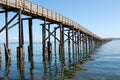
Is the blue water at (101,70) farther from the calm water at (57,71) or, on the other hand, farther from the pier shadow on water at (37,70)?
the pier shadow on water at (37,70)

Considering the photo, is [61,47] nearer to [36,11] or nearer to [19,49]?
[36,11]

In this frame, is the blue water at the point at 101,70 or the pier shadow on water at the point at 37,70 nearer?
the pier shadow on water at the point at 37,70

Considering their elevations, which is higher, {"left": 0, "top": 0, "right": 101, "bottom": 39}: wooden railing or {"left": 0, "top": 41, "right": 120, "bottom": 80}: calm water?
{"left": 0, "top": 0, "right": 101, "bottom": 39}: wooden railing

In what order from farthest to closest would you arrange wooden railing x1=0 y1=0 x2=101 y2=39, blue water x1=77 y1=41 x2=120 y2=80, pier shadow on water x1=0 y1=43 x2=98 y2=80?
wooden railing x1=0 y1=0 x2=101 y2=39, blue water x1=77 y1=41 x2=120 y2=80, pier shadow on water x1=0 y1=43 x2=98 y2=80

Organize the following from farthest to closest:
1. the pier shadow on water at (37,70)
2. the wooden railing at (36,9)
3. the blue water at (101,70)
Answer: the wooden railing at (36,9), the blue water at (101,70), the pier shadow on water at (37,70)

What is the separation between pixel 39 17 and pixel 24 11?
4814 millimetres

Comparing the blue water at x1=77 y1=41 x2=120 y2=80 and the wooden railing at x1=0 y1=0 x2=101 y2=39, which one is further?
the wooden railing at x1=0 y1=0 x2=101 y2=39

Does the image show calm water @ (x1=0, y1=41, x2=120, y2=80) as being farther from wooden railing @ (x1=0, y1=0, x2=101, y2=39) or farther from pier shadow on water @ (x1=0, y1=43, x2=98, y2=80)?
wooden railing @ (x1=0, y1=0, x2=101, y2=39)

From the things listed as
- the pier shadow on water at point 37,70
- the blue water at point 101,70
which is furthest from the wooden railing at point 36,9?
the blue water at point 101,70

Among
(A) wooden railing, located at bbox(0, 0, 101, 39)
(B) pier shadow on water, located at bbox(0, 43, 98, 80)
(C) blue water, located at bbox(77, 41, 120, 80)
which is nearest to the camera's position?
(B) pier shadow on water, located at bbox(0, 43, 98, 80)

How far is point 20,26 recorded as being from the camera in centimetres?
2486

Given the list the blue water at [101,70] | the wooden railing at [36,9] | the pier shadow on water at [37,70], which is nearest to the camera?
the pier shadow on water at [37,70]

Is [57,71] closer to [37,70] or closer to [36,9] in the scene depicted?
[37,70]

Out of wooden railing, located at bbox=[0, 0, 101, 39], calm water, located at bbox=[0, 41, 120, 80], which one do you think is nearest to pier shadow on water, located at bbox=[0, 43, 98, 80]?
calm water, located at bbox=[0, 41, 120, 80]
